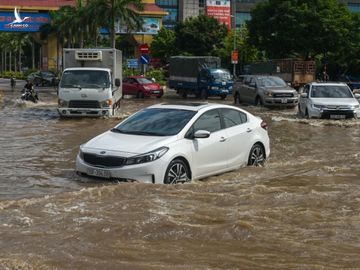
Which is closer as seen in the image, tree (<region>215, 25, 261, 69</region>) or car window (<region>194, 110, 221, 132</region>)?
car window (<region>194, 110, 221, 132</region>)

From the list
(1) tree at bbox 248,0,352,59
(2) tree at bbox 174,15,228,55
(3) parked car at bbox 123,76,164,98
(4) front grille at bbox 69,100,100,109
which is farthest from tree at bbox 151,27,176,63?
(4) front grille at bbox 69,100,100,109

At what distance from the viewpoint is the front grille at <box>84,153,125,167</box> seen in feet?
31.3

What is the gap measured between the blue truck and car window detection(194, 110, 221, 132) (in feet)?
90.7

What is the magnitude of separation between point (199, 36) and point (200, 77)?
38.2 metres

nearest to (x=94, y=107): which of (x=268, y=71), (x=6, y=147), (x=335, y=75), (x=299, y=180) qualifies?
(x=6, y=147)

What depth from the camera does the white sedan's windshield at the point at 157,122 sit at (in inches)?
409

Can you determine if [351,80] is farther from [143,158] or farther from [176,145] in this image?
[143,158]

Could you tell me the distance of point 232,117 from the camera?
11.6m

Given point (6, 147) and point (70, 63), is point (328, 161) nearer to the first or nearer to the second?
point (6, 147)

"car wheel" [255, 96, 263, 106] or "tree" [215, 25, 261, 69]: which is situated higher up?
"tree" [215, 25, 261, 69]

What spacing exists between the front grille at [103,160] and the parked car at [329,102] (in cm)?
1351

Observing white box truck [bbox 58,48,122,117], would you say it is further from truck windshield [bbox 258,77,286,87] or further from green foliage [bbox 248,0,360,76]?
green foliage [bbox 248,0,360,76]

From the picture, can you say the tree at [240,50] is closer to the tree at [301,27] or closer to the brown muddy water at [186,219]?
the tree at [301,27]

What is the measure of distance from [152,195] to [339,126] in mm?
13140
